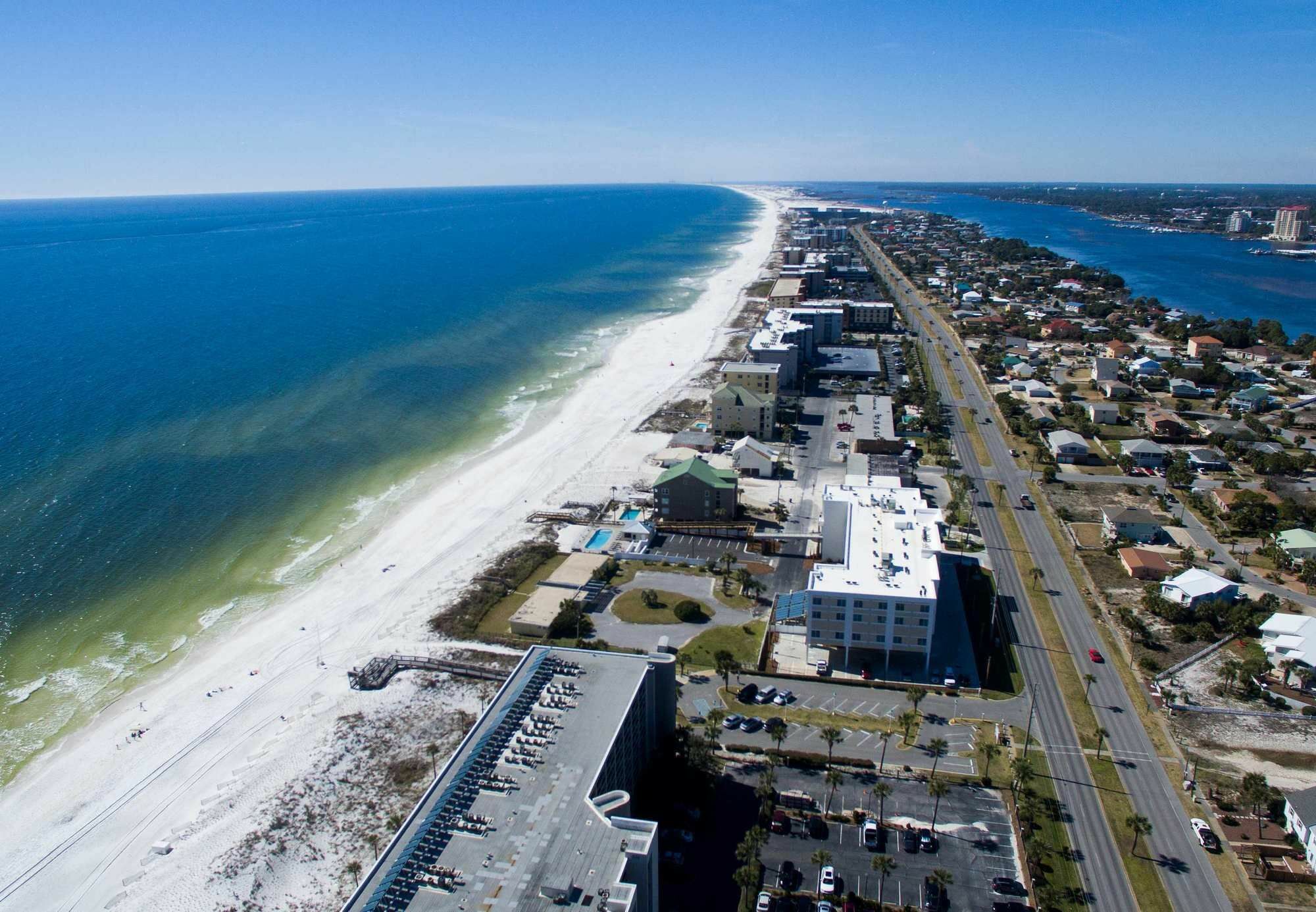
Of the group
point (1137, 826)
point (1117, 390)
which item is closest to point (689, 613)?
point (1137, 826)

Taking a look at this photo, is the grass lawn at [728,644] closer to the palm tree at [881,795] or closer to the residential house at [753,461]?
the palm tree at [881,795]

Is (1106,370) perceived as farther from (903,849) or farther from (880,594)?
(903,849)

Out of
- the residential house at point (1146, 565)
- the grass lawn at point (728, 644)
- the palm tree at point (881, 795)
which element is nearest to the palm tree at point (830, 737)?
the palm tree at point (881, 795)

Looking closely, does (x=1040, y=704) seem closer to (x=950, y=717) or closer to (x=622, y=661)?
(x=950, y=717)

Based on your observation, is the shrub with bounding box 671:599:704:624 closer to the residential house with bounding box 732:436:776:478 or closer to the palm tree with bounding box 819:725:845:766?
the palm tree with bounding box 819:725:845:766

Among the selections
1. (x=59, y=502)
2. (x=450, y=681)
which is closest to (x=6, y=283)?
(x=59, y=502)
